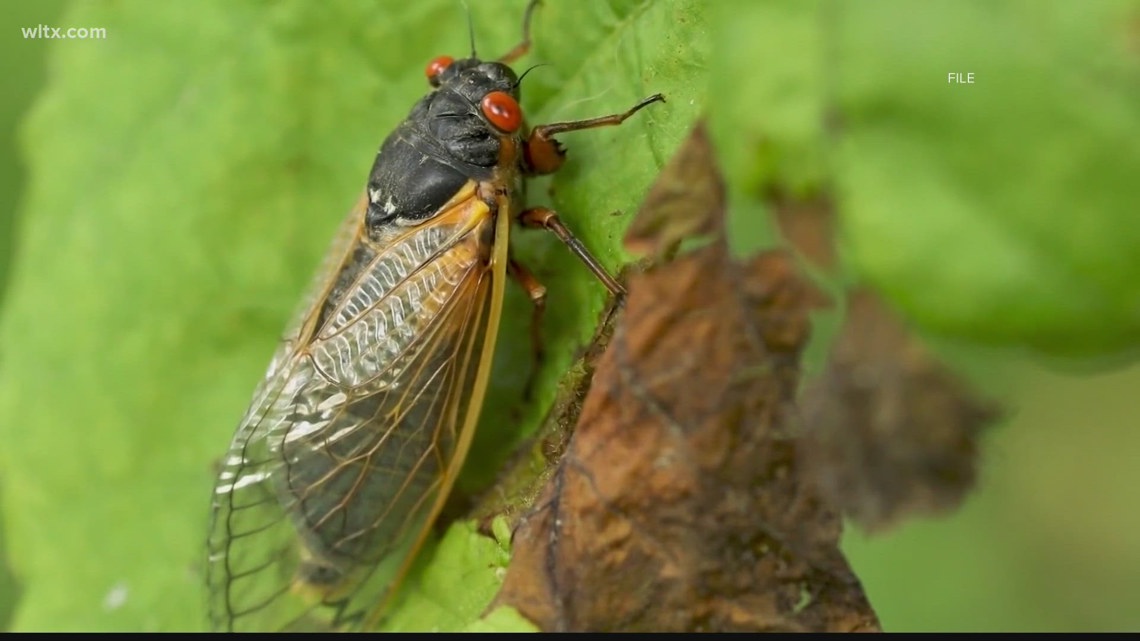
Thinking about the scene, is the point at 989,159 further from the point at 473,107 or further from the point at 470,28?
the point at 470,28

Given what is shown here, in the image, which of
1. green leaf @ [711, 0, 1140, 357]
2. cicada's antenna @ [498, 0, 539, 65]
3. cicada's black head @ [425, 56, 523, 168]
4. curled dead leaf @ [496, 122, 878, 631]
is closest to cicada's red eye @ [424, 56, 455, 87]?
cicada's black head @ [425, 56, 523, 168]

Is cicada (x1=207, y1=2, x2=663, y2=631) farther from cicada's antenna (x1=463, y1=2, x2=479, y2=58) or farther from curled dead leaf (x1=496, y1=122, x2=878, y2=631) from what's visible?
curled dead leaf (x1=496, y1=122, x2=878, y2=631)

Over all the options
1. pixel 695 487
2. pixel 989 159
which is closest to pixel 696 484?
pixel 695 487

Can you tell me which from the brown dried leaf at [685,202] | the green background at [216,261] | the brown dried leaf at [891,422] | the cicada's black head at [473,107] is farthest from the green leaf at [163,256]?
the brown dried leaf at [891,422]

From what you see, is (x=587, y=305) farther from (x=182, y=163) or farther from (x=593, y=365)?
(x=182, y=163)

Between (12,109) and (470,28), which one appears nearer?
(470,28)

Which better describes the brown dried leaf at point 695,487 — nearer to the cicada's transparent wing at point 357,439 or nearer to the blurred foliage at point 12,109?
the cicada's transparent wing at point 357,439
